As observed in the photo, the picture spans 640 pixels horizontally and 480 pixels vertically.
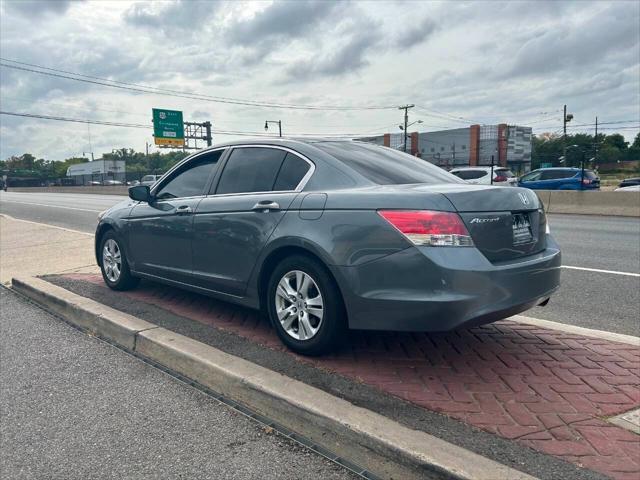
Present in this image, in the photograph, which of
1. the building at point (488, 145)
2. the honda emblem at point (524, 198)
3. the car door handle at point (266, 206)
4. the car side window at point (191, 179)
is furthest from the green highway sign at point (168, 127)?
the honda emblem at point (524, 198)

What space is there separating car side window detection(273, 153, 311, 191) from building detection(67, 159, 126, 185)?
2116 inches

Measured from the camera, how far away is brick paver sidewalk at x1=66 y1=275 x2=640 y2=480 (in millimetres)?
2732

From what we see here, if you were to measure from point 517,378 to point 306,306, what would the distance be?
4.77 feet

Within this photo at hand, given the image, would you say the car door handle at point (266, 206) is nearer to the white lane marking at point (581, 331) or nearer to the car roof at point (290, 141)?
the car roof at point (290, 141)

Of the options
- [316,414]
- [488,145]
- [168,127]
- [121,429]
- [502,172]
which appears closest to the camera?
[316,414]

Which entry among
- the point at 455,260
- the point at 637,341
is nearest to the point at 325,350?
the point at 455,260

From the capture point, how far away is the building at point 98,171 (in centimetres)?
6200

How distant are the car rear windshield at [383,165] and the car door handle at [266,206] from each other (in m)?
0.58

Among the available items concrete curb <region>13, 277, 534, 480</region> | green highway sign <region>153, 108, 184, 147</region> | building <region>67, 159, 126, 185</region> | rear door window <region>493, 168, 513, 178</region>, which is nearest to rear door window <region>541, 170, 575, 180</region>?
rear door window <region>493, 168, 513, 178</region>

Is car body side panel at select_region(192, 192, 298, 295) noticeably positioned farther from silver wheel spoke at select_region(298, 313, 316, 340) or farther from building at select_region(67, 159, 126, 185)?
building at select_region(67, 159, 126, 185)

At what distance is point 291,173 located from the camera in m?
4.14

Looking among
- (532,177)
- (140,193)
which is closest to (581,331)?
(140,193)

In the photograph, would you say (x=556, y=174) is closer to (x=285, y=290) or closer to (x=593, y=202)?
(x=593, y=202)

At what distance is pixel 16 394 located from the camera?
363 centimetres
